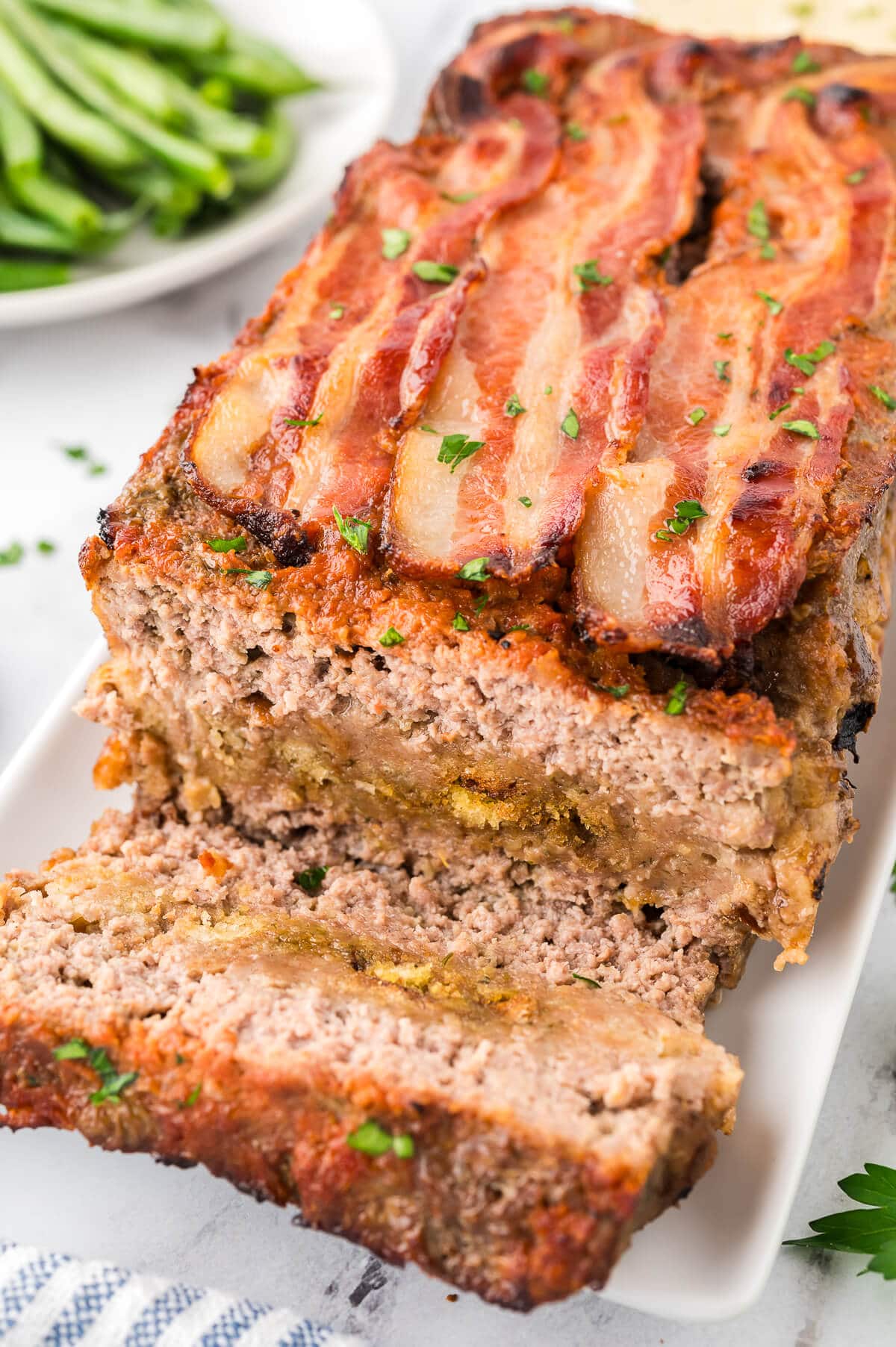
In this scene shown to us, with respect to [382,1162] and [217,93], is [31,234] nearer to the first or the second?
[217,93]

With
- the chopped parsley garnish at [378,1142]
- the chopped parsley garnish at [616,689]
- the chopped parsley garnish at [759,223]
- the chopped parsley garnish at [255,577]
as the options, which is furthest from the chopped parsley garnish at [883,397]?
the chopped parsley garnish at [378,1142]

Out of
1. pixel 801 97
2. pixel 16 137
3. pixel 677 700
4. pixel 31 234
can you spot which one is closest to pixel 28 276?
pixel 31 234

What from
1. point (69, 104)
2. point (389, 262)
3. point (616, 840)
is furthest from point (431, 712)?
point (69, 104)

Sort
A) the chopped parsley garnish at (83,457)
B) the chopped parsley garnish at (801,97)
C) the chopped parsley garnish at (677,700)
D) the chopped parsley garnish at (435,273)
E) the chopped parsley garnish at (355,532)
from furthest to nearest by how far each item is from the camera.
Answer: the chopped parsley garnish at (83,457), the chopped parsley garnish at (801,97), the chopped parsley garnish at (435,273), the chopped parsley garnish at (355,532), the chopped parsley garnish at (677,700)

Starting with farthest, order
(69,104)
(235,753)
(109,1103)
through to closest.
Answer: (69,104) < (235,753) < (109,1103)

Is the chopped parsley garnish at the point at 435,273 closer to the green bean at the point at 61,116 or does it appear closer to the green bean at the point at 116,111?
the green bean at the point at 116,111

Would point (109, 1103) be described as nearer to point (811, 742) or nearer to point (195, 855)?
point (195, 855)
